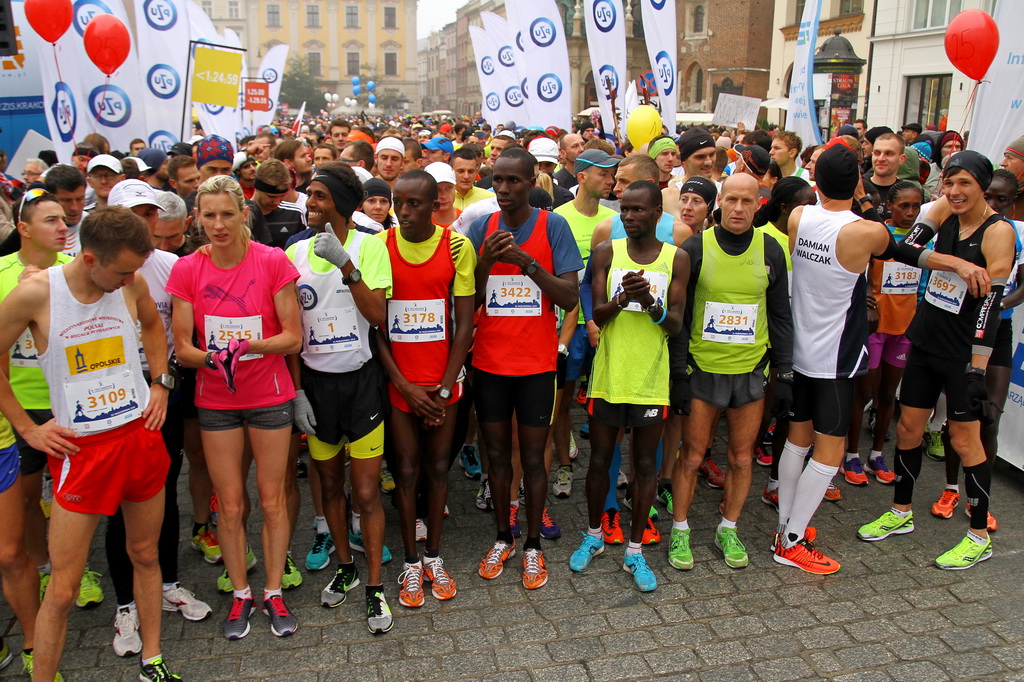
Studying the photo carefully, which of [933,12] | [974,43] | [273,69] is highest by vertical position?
[933,12]

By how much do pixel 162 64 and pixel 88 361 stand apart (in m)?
10.7

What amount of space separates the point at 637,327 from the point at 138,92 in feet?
33.9

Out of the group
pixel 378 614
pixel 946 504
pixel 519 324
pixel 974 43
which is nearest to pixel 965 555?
pixel 946 504

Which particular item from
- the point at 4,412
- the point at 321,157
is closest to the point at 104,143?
the point at 321,157

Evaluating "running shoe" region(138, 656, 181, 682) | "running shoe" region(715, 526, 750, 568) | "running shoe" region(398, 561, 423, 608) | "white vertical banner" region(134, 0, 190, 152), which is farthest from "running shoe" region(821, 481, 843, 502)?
"white vertical banner" region(134, 0, 190, 152)

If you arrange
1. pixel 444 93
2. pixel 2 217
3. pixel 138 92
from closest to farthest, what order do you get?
→ pixel 2 217 < pixel 138 92 < pixel 444 93

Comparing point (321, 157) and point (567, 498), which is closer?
point (567, 498)

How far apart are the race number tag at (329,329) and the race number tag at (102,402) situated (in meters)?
0.83

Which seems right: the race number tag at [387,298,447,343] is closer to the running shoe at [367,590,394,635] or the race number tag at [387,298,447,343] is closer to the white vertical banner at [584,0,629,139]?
the running shoe at [367,590,394,635]

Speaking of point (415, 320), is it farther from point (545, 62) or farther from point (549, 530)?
point (545, 62)

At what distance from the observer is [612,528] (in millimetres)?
4621

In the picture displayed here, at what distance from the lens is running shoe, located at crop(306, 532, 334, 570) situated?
14.1ft

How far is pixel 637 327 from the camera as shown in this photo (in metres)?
4.05

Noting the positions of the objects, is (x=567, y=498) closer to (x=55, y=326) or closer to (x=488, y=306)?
(x=488, y=306)
